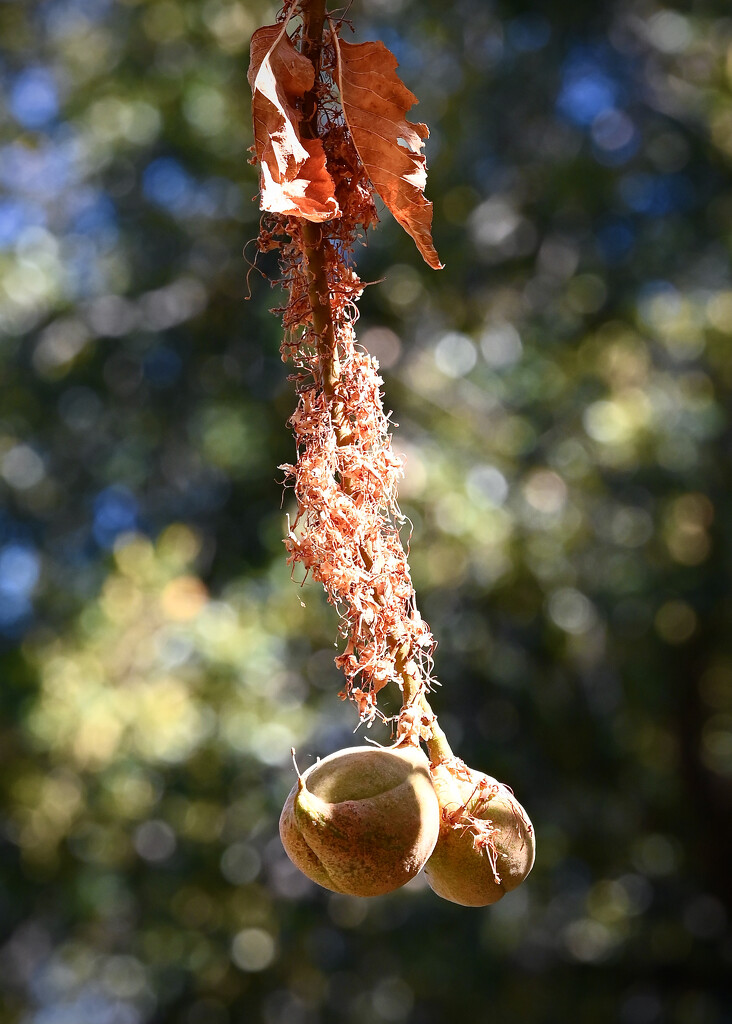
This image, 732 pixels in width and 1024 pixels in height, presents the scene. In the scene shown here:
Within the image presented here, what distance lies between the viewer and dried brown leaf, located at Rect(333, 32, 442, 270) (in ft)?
2.12

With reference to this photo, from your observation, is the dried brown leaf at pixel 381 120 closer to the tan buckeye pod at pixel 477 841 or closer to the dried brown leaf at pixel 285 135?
the dried brown leaf at pixel 285 135

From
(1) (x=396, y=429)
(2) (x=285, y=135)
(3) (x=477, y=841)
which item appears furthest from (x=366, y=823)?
(1) (x=396, y=429)

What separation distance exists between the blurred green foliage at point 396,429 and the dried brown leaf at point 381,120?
10.6ft

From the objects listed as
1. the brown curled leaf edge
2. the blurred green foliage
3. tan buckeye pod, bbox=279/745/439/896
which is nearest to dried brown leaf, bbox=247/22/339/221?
the brown curled leaf edge

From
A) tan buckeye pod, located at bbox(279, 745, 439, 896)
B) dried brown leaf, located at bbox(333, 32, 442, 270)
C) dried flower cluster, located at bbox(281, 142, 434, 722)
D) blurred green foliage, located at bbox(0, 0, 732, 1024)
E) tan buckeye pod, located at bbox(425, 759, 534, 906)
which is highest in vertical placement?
dried brown leaf, located at bbox(333, 32, 442, 270)

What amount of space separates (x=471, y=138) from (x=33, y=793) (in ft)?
9.95

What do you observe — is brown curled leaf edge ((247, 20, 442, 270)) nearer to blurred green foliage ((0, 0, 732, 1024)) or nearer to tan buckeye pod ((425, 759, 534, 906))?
tan buckeye pod ((425, 759, 534, 906))

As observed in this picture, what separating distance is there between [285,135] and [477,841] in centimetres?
44

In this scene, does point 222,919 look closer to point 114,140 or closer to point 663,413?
point 663,413

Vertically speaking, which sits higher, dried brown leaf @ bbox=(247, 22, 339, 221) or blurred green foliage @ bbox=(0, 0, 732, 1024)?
dried brown leaf @ bbox=(247, 22, 339, 221)

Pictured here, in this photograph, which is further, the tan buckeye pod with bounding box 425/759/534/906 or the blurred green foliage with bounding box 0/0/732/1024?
the blurred green foliage with bounding box 0/0/732/1024

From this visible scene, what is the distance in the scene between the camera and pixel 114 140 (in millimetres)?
4383

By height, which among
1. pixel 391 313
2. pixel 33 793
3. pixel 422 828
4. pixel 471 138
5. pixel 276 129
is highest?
pixel 276 129

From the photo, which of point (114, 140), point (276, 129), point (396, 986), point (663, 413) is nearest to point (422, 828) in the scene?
point (276, 129)
